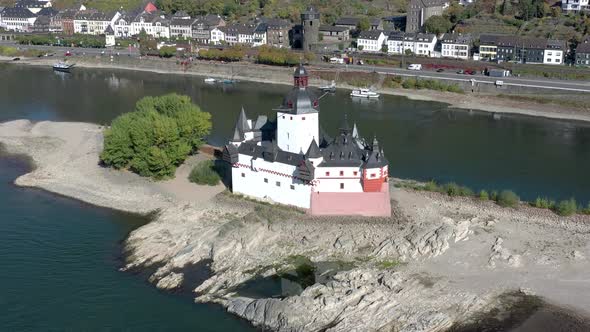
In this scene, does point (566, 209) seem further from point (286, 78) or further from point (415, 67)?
point (286, 78)

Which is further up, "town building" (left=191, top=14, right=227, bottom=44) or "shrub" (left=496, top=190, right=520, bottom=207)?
"town building" (left=191, top=14, right=227, bottom=44)

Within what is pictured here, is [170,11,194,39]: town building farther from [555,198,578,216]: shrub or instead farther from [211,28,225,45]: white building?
[555,198,578,216]: shrub

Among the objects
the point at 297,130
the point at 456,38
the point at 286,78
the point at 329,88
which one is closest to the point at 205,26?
the point at 286,78

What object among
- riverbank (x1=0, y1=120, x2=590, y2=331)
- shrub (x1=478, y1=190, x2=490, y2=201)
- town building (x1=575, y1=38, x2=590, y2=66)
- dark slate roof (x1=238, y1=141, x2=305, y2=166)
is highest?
town building (x1=575, y1=38, x2=590, y2=66)

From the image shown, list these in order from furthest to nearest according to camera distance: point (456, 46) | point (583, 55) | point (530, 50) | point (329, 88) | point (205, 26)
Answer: point (205, 26) → point (456, 46) → point (530, 50) → point (583, 55) → point (329, 88)

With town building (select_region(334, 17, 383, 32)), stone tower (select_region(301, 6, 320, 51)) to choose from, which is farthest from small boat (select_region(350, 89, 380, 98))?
town building (select_region(334, 17, 383, 32))

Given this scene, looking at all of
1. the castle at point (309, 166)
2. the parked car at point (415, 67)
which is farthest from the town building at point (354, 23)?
the castle at point (309, 166)
